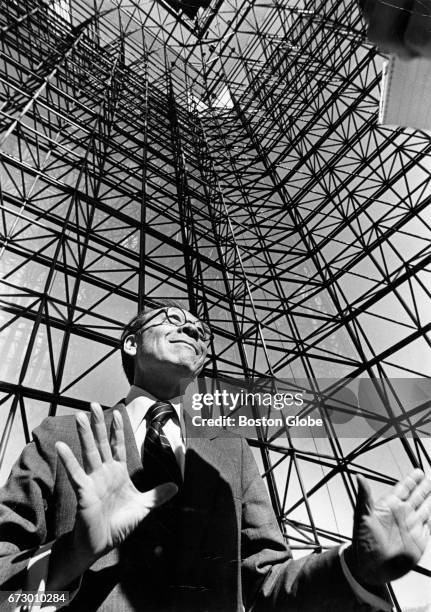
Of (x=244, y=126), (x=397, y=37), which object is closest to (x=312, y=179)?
(x=244, y=126)

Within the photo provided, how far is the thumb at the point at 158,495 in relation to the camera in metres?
1.39

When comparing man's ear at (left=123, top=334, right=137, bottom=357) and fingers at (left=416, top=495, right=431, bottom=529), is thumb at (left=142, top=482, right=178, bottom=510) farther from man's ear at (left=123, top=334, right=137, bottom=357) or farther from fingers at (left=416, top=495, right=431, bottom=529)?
man's ear at (left=123, top=334, right=137, bottom=357)

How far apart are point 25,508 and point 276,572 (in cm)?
102

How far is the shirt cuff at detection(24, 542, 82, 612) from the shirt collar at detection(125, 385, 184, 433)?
0.66 m

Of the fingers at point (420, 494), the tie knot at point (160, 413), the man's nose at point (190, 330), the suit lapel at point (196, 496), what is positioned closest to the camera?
the fingers at point (420, 494)

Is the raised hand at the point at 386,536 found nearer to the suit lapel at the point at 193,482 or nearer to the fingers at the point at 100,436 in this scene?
the suit lapel at the point at 193,482

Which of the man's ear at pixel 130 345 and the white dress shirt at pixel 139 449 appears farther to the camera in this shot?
the man's ear at pixel 130 345

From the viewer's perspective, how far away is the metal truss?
9.11 metres

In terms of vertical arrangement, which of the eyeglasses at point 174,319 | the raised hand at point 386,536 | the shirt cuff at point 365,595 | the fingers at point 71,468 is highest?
the eyeglasses at point 174,319

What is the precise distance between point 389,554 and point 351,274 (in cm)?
1252

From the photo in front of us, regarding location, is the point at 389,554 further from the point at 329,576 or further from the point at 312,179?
the point at 312,179

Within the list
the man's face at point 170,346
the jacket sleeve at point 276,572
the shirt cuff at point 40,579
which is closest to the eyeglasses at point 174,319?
the man's face at point 170,346

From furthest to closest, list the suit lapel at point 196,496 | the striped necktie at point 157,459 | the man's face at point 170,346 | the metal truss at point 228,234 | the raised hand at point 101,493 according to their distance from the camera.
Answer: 1. the metal truss at point 228,234
2. the man's face at point 170,346
3. the striped necktie at point 157,459
4. the suit lapel at point 196,496
5. the raised hand at point 101,493

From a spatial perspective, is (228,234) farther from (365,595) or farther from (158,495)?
(365,595)
